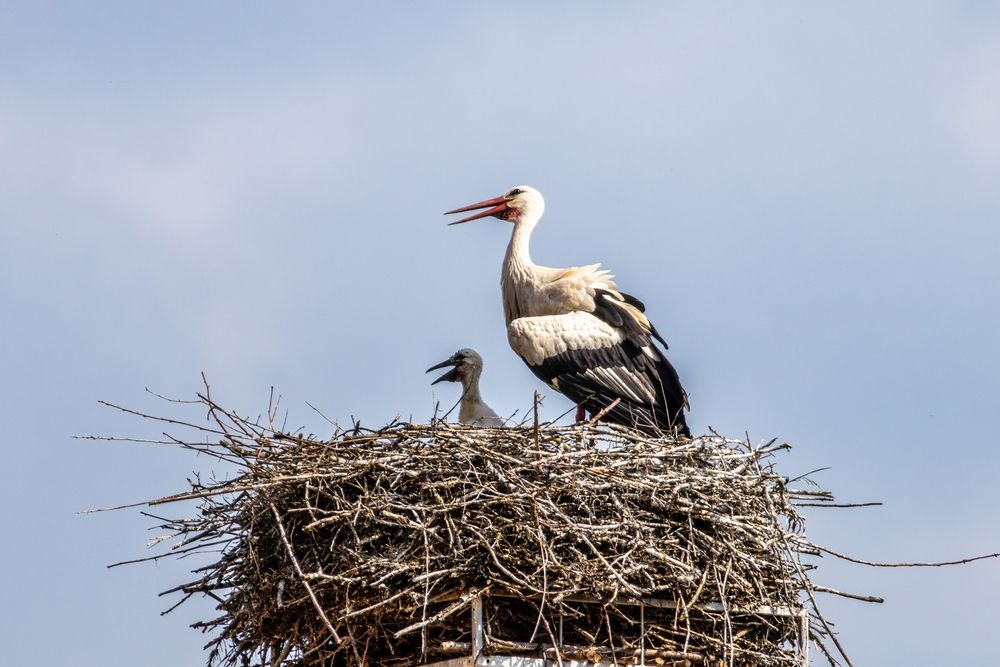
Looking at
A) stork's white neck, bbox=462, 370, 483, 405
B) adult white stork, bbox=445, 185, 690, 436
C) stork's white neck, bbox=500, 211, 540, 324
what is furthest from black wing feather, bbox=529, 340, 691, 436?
stork's white neck, bbox=500, 211, 540, 324

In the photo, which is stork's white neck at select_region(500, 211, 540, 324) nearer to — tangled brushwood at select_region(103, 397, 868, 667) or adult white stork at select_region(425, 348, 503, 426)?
adult white stork at select_region(425, 348, 503, 426)

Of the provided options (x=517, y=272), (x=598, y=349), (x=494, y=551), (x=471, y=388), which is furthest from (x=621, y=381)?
(x=494, y=551)

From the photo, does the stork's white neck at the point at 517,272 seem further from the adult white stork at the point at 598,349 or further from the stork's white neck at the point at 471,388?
the stork's white neck at the point at 471,388

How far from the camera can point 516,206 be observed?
9734 mm

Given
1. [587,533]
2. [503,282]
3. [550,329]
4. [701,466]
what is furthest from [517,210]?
[587,533]

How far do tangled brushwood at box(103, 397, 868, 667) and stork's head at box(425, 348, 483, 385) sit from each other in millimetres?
2074

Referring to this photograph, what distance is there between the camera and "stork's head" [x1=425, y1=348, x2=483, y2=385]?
8805 mm

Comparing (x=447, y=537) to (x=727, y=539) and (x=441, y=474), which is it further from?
(x=727, y=539)

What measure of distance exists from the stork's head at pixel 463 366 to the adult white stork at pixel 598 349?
0.26 metres

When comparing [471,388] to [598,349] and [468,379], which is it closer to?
[468,379]

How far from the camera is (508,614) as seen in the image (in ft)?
20.0

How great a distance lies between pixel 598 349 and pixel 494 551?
118 inches

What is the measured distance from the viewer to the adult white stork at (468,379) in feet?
28.0

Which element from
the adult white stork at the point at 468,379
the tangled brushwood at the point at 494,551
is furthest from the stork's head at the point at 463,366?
the tangled brushwood at the point at 494,551
